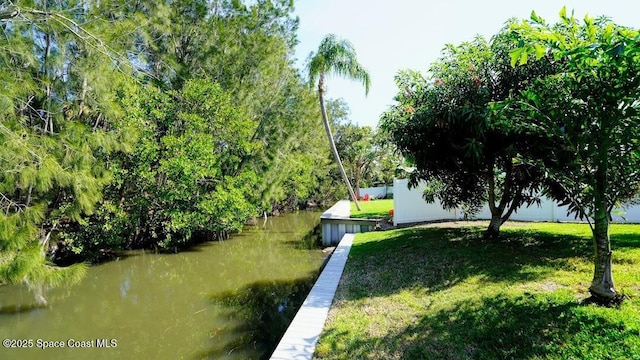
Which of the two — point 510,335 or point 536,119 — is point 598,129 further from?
point 510,335

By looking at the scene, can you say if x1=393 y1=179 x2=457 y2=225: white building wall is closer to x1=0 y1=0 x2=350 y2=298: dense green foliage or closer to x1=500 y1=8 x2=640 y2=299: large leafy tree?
x1=0 y1=0 x2=350 y2=298: dense green foliage

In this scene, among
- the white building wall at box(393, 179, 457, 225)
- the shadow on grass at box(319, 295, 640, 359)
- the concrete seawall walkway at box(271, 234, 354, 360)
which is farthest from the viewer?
the white building wall at box(393, 179, 457, 225)

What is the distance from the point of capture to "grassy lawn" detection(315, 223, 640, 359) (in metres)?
3.00

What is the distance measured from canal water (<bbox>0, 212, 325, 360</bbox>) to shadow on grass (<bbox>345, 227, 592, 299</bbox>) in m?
1.57

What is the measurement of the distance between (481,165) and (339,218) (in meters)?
6.46

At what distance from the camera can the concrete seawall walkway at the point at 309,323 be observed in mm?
3475

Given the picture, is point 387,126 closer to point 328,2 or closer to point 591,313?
point 328,2

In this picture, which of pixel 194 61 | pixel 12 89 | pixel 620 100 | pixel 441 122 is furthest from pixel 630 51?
pixel 194 61

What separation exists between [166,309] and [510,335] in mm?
5980

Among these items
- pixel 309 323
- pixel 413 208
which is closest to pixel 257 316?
pixel 309 323

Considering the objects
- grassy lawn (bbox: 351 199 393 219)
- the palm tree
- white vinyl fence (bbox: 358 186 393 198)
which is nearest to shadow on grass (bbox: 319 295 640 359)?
grassy lawn (bbox: 351 199 393 219)

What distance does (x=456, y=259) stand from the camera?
590 cm

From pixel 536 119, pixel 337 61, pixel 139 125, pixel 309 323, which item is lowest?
pixel 309 323

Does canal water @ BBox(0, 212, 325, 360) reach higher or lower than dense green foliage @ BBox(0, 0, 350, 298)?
lower
